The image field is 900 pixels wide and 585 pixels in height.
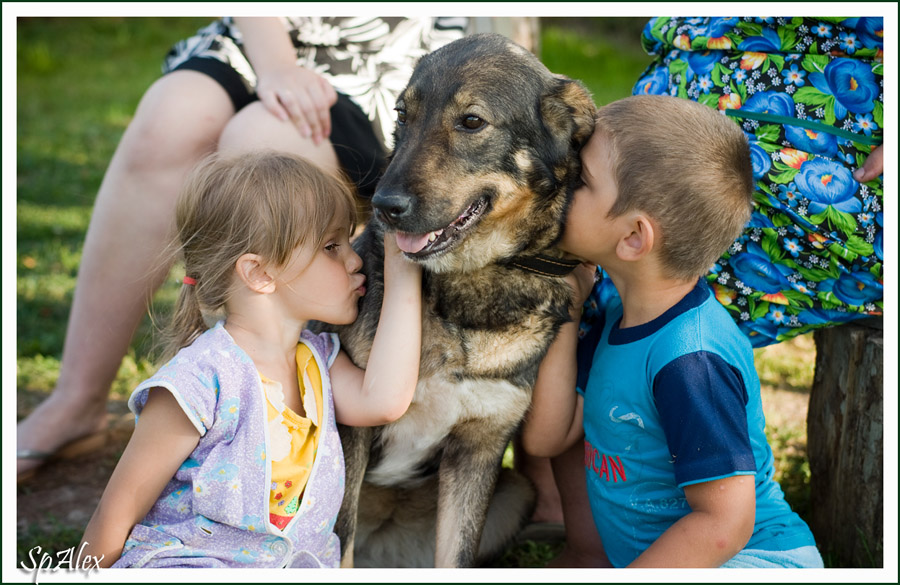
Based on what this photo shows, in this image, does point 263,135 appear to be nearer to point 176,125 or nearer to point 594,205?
point 176,125

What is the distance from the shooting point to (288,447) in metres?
2.18

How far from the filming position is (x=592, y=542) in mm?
2668

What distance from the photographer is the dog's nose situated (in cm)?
205

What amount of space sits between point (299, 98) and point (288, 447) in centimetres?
128

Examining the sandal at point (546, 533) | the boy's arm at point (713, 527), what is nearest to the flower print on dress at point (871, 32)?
the boy's arm at point (713, 527)

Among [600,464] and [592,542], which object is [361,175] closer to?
[600,464]

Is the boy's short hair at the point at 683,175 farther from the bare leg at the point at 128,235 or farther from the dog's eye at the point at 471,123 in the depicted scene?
the bare leg at the point at 128,235

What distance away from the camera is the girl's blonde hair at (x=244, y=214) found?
2.15 m

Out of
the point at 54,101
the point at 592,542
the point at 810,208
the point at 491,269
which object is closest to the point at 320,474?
the point at 491,269

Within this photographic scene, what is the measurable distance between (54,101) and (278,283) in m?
8.99

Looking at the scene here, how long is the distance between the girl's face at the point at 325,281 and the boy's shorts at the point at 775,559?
49.1 inches

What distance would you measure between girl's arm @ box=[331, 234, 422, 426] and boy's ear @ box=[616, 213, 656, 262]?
22.2 inches

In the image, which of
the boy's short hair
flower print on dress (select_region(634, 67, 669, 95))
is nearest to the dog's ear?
the boy's short hair

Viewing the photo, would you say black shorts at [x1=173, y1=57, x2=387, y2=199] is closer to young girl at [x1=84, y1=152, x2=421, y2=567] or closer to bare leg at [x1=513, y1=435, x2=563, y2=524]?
young girl at [x1=84, y1=152, x2=421, y2=567]
